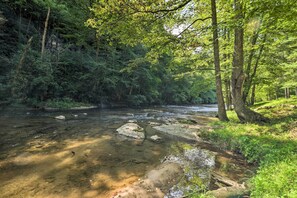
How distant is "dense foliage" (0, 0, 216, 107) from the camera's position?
12852mm

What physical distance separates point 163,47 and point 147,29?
3.23 feet

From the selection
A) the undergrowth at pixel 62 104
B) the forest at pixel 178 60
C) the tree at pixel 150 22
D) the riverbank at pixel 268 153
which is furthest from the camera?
the undergrowth at pixel 62 104

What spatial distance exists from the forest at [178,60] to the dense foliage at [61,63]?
85 mm

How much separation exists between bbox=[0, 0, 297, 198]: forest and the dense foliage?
0.28 ft

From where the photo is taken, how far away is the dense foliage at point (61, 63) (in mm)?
12852

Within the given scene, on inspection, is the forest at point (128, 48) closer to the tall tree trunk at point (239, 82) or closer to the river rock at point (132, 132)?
the tall tree trunk at point (239, 82)

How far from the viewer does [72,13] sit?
57.5 ft


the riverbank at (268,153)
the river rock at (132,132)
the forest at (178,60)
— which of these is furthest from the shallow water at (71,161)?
the riverbank at (268,153)

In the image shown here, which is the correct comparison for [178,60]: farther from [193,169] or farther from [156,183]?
[156,183]

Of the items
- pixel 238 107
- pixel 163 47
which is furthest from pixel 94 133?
pixel 238 107

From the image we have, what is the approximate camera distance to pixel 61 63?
50.5 ft

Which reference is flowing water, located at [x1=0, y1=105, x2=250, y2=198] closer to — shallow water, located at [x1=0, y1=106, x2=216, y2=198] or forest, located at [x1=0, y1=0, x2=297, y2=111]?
shallow water, located at [x1=0, y1=106, x2=216, y2=198]

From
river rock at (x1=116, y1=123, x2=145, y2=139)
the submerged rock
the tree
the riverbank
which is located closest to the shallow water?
river rock at (x1=116, y1=123, x2=145, y2=139)

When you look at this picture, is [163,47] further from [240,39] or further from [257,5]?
[257,5]
